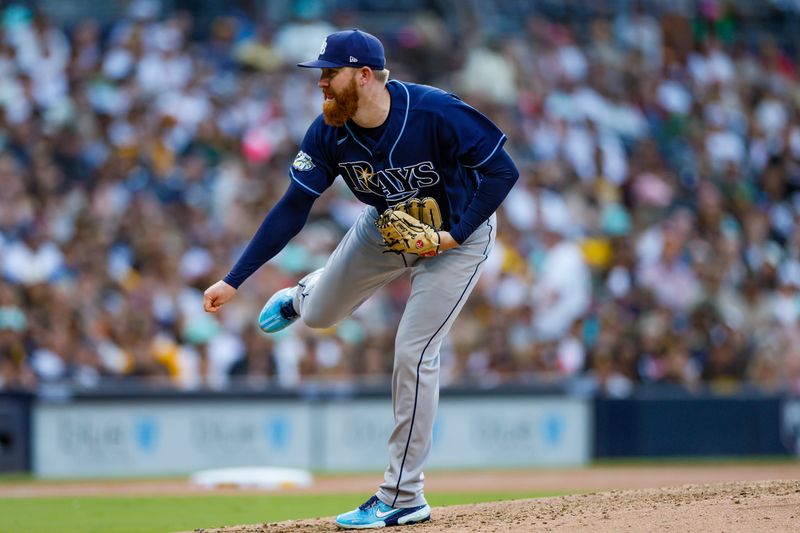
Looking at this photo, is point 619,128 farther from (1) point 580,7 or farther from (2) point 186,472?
(2) point 186,472

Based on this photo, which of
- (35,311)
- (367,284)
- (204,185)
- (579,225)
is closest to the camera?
(367,284)

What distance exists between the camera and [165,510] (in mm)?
8461

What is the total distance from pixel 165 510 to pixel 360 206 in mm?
5918

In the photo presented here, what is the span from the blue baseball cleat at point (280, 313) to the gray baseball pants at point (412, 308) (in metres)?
0.32

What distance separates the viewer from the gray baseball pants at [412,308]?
5.89m

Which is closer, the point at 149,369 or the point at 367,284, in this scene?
the point at 367,284

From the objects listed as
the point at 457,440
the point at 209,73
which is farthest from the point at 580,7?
the point at 457,440

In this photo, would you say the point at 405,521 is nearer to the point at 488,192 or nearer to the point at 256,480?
the point at 488,192

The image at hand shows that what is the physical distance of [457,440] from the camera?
12.6m

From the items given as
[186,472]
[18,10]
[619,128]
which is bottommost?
[186,472]

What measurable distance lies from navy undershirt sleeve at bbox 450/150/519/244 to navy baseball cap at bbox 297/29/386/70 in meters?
0.72

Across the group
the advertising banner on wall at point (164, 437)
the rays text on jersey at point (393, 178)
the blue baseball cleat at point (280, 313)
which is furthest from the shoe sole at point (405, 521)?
the advertising banner on wall at point (164, 437)

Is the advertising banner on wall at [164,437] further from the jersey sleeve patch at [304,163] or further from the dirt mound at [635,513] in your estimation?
the jersey sleeve patch at [304,163]

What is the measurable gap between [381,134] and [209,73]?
913 centimetres
